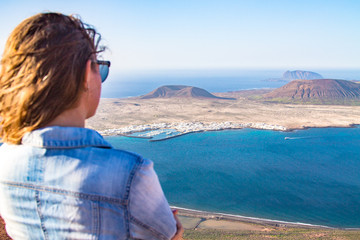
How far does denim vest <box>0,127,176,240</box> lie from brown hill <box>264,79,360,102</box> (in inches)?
1733

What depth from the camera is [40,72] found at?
50cm

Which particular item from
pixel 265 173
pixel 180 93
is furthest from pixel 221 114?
pixel 265 173

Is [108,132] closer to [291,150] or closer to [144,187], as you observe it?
[291,150]

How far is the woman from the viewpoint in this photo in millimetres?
457

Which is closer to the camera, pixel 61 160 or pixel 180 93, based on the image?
pixel 61 160

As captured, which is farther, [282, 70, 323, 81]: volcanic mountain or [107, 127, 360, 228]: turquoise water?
[282, 70, 323, 81]: volcanic mountain

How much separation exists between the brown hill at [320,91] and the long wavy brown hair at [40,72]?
4402 cm

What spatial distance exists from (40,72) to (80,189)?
22 centimetres

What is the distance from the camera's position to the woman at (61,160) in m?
0.46

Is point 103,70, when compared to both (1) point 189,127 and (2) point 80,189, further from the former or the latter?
(1) point 189,127

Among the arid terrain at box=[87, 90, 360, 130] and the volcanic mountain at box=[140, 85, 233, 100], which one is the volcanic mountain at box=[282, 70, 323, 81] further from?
the arid terrain at box=[87, 90, 360, 130]

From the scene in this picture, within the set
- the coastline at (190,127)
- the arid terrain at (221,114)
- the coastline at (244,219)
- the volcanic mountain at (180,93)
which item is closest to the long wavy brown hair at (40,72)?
the coastline at (244,219)

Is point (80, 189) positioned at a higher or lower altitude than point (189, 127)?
higher

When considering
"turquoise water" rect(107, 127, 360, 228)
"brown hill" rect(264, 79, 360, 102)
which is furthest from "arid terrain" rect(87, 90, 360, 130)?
"brown hill" rect(264, 79, 360, 102)
